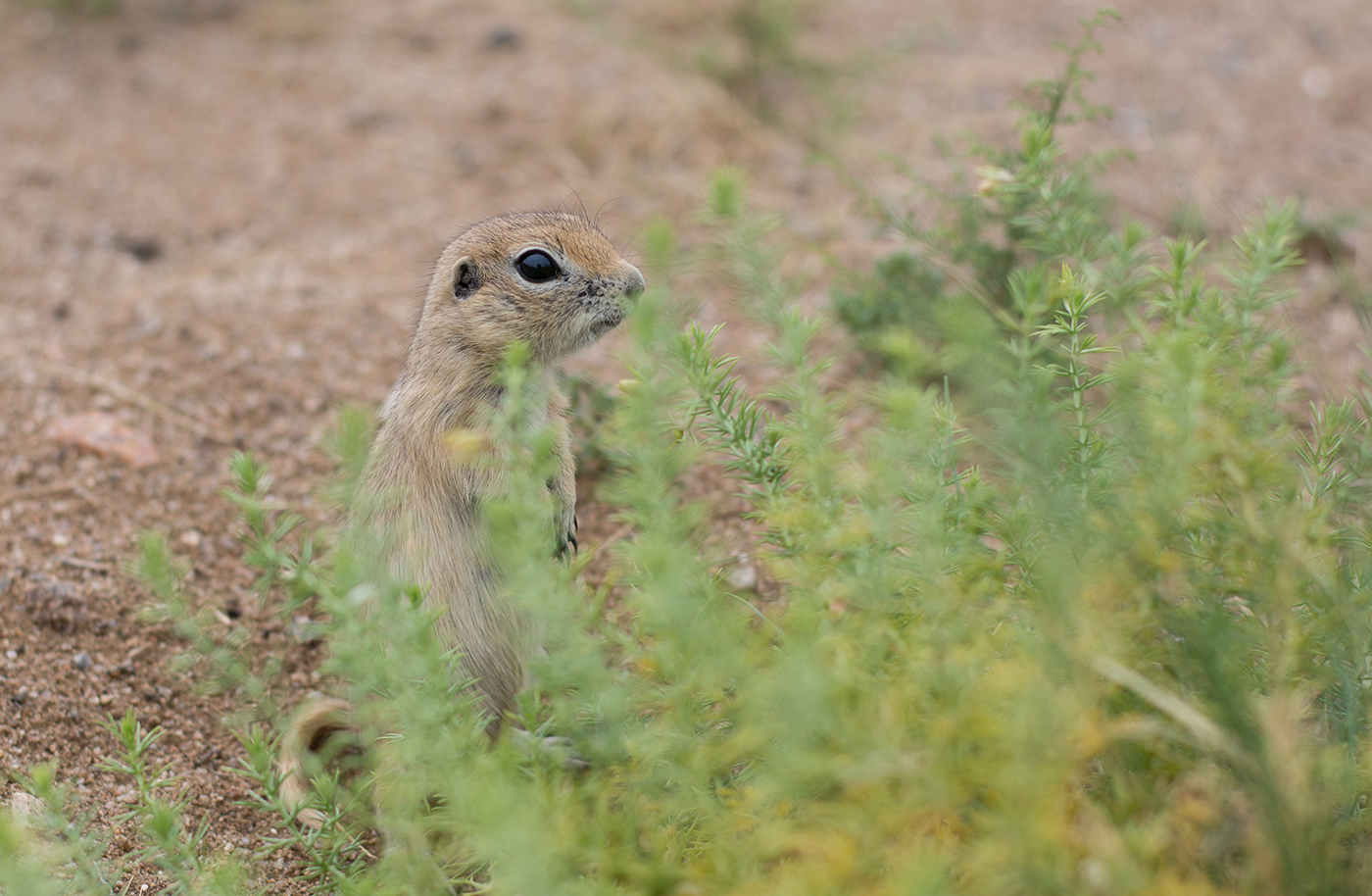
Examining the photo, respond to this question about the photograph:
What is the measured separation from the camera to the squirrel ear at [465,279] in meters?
3.33

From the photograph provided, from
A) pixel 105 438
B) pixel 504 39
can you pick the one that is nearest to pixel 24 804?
pixel 105 438

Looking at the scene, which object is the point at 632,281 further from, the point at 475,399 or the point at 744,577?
the point at 744,577

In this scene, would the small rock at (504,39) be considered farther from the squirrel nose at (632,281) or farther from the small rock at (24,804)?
the small rock at (24,804)

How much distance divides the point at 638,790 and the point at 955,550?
0.69m

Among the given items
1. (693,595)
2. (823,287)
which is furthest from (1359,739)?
(823,287)

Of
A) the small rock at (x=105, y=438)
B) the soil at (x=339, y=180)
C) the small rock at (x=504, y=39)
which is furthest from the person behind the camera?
the small rock at (x=504, y=39)

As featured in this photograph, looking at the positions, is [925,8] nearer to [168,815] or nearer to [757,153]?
[757,153]

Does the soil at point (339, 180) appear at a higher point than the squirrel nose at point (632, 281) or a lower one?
lower

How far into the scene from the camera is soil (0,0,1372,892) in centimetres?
339

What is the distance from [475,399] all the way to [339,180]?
3.20 meters

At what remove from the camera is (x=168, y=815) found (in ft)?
6.08

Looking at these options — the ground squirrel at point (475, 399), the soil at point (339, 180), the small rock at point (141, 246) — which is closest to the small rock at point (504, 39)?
the soil at point (339, 180)

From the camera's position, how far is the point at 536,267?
325cm

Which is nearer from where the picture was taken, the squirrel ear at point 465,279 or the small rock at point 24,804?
the small rock at point 24,804
